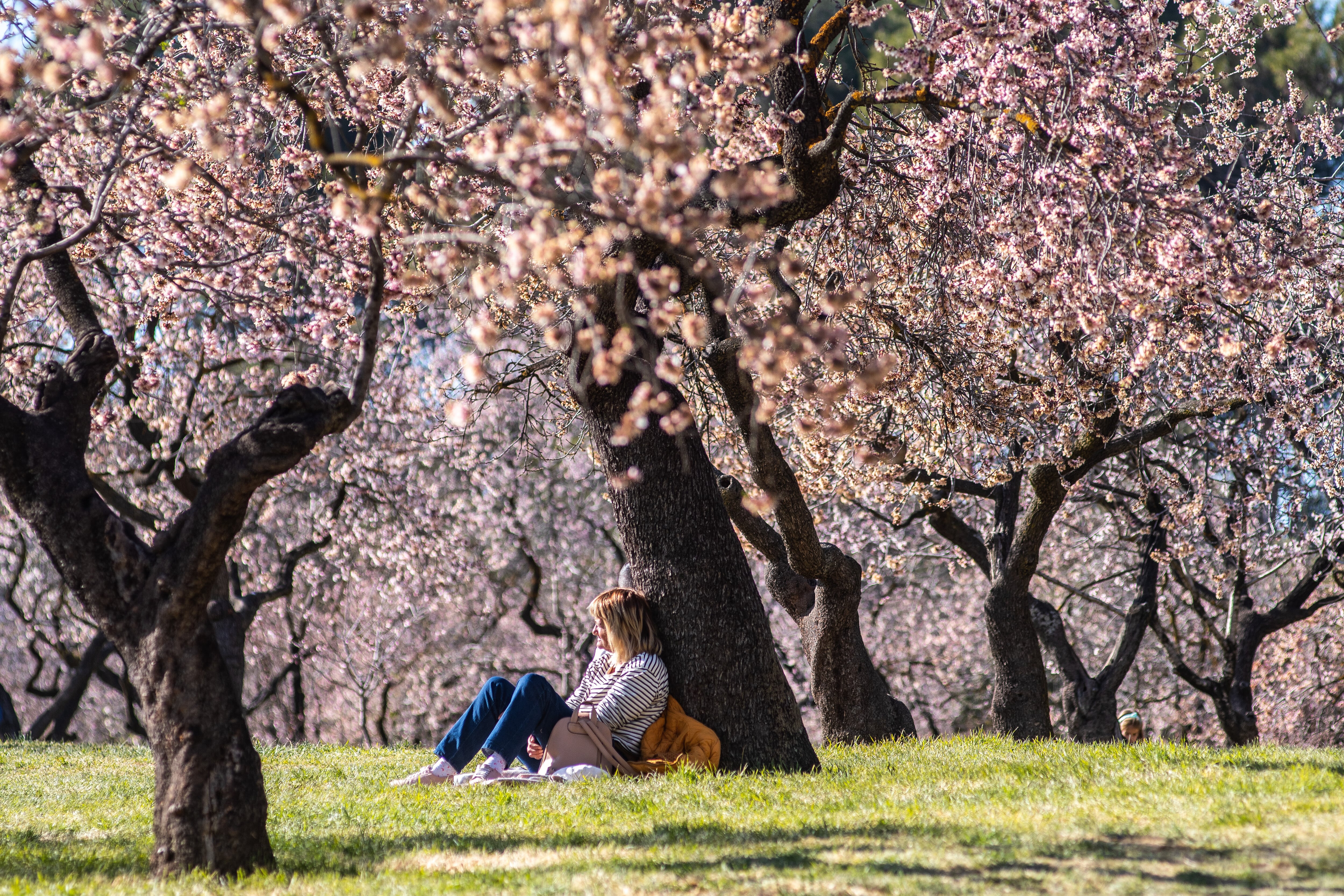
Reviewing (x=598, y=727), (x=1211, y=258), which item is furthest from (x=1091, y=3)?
(x=598, y=727)

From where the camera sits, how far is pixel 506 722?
24.2 feet

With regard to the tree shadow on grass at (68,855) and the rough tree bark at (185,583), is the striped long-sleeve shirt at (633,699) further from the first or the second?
the tree shadow on grass at (68,855)

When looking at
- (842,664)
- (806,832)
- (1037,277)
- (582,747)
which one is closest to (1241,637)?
(842,664)

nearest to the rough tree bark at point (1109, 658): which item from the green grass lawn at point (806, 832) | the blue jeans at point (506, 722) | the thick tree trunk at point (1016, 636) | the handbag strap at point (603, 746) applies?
the thick tree trunk at point (1016, 636)

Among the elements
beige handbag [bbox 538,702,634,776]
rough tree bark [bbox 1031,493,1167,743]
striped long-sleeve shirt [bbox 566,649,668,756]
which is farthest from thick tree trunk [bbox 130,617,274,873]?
rough tree bark [bbox 1031,493,1167,743]

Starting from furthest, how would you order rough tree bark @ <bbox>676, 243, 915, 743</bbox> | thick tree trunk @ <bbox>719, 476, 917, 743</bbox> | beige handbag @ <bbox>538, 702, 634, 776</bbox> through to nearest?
1. thick tree trunk @ <bbox>719, 476, 917, 743</bbox>
2. rough tree bark @ <bbox>676, 243, 915, 743</bbox>
3. beige handbag @ <bbox>538, 702, 634, 776</bbox>

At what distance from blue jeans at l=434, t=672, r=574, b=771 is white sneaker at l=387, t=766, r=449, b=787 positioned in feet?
0.41

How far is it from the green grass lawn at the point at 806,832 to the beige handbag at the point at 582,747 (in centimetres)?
36

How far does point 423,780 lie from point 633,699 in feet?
5.26

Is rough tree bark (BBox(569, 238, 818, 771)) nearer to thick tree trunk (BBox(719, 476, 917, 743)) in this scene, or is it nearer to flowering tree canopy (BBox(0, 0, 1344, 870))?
flowering tree canopy (BBox(0, 0, 1344, 870))

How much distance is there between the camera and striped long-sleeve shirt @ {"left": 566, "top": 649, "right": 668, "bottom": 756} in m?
7.66

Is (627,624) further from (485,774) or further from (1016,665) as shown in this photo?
(1016,665)

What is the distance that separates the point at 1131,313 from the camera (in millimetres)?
6297

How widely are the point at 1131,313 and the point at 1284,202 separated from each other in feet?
18.1
